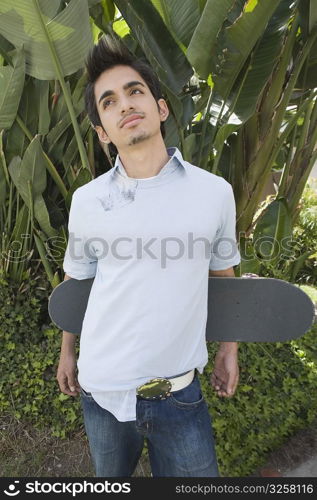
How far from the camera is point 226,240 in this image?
121cm

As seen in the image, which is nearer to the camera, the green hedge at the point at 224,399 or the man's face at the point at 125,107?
the man's face at the point at 125,107

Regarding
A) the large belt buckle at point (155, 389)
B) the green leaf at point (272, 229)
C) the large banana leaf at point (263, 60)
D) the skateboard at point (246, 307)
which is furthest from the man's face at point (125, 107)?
the green leaf at point (272, 229)

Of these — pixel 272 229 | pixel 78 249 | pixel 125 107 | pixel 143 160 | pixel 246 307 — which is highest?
pixel 125 107

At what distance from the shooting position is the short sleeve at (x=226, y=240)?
3.76 feet

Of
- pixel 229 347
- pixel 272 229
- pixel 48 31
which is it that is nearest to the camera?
pixel 229 347

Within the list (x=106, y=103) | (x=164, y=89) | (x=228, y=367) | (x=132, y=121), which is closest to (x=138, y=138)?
(x=132, y=121)

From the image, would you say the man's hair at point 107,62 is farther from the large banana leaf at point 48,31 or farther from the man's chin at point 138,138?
the large banana leaf at point 48,31

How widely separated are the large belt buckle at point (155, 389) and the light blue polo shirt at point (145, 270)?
14mm

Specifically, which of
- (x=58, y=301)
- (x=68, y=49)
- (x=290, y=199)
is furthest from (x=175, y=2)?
(x=290, y=199)

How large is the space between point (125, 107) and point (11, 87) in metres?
1.05

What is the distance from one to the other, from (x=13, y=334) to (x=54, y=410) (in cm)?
44

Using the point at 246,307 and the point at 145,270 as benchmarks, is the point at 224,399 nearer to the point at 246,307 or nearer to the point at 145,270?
the point at 246,307

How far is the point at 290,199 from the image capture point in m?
3.06
